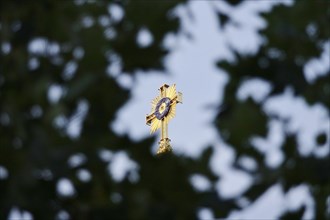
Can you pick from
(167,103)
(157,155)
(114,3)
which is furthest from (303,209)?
(167,103)

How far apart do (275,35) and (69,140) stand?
1.01 m

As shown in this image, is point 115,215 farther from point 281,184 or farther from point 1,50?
point 1,50

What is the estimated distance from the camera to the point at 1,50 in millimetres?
2875

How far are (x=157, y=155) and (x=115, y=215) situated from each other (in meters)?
0.28

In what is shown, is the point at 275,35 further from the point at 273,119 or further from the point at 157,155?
the point at 157,155

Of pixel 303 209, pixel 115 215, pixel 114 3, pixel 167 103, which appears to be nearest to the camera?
pixel 115 215

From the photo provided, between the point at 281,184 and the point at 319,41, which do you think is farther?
the point at 319,41

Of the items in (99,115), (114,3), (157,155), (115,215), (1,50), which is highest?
(114,3)

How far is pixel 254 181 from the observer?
8.79 feet

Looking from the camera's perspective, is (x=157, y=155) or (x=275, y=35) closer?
(x=157, y=155)

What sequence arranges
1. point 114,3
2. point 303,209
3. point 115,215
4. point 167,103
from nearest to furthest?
point 115,215 < point 303,209 < point 114,3 < point 167,103

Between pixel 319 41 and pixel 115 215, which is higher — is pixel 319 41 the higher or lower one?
the higher one

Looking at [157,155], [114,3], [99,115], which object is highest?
[114,3]

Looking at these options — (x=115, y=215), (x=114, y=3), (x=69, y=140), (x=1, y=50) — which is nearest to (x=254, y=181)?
(x=115, y=215)
